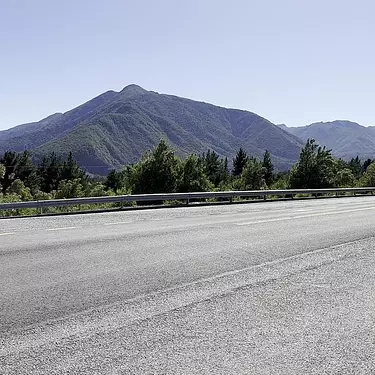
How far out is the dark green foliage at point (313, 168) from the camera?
6519 centimetres

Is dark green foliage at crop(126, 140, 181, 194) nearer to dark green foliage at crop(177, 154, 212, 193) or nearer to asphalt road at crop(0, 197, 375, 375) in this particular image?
dark green foliage at crop(177, 154, 212, 193)

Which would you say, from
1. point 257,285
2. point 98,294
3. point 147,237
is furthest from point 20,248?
point 257,285

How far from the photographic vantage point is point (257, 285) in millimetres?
6316

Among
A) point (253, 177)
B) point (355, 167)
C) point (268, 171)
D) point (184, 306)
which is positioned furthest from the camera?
point (355, 167)

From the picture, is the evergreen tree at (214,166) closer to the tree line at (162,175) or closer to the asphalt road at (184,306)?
the tree line at (162,175)

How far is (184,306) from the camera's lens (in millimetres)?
5223

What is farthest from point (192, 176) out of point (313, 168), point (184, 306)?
point (184, 306)

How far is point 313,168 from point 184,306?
63.9 meters

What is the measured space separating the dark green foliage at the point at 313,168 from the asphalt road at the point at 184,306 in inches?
2247

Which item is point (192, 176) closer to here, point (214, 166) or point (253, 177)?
point (253, 177)

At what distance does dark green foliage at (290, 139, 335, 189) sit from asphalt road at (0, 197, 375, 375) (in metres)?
57.1

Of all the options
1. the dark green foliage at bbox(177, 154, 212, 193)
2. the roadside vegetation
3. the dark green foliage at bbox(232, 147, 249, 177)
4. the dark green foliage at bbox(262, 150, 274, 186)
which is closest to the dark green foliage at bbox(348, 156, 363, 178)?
the dark green foliage at bbox(262, 150, 274, 186)

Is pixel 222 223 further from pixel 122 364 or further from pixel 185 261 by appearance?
pixel 122 364

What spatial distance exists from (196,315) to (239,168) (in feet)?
353
